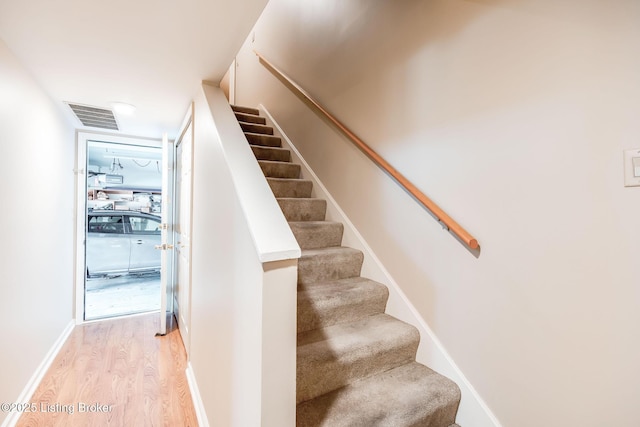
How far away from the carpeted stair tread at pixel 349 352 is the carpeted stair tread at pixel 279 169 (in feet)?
5.21

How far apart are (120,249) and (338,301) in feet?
16.8

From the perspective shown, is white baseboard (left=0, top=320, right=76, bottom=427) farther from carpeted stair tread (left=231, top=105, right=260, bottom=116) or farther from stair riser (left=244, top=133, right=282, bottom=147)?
carpeted stair tread (left=231, top=105, right=260, bottom=116)

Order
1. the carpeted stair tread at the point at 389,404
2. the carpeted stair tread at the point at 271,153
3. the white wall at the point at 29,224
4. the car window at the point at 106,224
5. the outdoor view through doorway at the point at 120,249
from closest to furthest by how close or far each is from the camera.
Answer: the carpeted stair tread at the point at 389,404
the white wall at the point at 29,224
the carpeted stair tread at the point at 271,153
the outdoor view through doorway at the point at 120,249
the car window at the point at 106,224

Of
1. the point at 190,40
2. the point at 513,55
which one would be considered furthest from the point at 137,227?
the point at 513,55

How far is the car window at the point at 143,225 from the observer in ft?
17.9

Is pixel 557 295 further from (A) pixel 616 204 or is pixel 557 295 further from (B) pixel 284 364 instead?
(B) pixel 284 364

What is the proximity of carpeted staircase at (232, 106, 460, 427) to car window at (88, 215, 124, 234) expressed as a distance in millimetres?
4694

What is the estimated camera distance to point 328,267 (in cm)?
195

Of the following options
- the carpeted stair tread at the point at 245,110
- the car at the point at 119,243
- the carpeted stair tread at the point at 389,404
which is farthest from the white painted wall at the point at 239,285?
the car at the point at 119,243

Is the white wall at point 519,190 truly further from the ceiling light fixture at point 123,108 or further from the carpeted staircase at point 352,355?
the ceiling light fixture at point 123,108

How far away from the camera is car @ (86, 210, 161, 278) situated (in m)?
4.95

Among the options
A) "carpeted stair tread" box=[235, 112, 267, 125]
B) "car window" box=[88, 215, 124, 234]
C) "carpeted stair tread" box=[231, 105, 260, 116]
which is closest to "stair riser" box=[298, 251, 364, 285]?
"carpeted stair tread" box=[235, 112, 267, 125]

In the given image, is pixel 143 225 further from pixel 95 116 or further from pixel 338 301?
pixel 338 301

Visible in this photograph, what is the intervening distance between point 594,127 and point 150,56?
214 cm
